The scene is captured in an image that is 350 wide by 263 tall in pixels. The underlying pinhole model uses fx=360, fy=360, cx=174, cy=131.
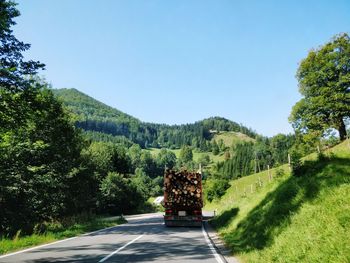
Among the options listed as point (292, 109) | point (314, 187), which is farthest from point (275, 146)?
point (314, 187)

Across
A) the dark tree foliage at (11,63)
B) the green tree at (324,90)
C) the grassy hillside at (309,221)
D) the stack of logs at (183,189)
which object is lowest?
the grassy hillside at (309,221)

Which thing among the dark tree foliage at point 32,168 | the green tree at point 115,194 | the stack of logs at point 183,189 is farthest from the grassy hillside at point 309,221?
the green tree at point 115,194

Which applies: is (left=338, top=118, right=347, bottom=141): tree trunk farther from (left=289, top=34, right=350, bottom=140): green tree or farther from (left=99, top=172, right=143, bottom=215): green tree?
(left=99, top=172, right=143, bottom=215): green tree

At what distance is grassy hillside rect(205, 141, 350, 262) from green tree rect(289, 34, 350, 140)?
2682 cm

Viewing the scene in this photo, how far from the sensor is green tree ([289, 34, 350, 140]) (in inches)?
1577

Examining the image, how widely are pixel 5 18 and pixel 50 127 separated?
14364mm

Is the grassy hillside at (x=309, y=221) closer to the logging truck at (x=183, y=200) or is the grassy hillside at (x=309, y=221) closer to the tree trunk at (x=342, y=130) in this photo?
the logging truck at (x=183, y=200)

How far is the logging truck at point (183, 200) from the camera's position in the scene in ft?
80.0

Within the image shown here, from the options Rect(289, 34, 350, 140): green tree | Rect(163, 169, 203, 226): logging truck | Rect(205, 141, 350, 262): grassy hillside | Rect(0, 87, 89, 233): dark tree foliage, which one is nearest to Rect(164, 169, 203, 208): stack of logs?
Rect(163, 169, 203, 226): logging truck

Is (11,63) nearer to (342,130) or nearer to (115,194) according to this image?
(342,130)

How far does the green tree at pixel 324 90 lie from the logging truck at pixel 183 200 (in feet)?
67.0

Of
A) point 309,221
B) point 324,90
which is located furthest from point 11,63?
point 324,90

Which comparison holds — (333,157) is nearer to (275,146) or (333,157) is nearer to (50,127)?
(50,127)

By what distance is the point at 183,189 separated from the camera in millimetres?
25359
